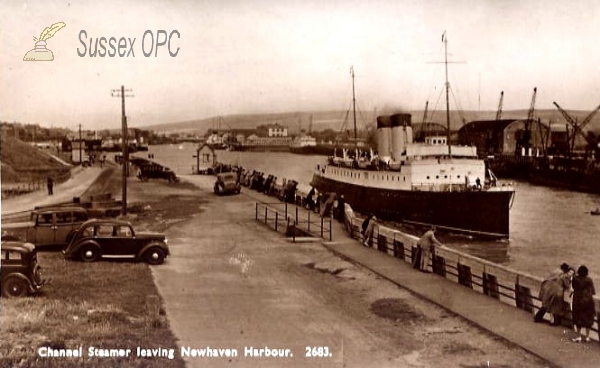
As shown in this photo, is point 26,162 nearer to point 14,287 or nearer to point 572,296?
point 14,287

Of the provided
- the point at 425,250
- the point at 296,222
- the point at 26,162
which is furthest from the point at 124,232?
the point at 26,162

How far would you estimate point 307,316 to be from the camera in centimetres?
971

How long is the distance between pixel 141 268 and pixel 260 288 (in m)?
2.97

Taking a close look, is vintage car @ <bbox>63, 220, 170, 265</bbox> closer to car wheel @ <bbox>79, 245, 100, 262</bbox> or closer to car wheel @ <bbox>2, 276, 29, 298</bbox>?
car wheel @ <bbox>79, 245, 100, 262</bbox>

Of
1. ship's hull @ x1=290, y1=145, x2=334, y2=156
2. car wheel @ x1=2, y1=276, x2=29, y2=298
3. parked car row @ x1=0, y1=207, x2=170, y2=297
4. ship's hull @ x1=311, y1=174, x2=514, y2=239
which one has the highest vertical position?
ship's hull @ x1=290, y1=145, x2=334, y2=156

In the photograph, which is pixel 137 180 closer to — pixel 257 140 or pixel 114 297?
pixel 114 297

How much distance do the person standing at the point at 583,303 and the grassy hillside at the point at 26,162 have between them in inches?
1383

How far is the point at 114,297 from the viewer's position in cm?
1029

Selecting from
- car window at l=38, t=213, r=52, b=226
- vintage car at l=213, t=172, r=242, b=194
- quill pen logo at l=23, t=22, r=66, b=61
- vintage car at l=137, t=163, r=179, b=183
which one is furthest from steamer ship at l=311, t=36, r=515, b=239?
quill pen logo at l=23, t=22, r=66, b=61

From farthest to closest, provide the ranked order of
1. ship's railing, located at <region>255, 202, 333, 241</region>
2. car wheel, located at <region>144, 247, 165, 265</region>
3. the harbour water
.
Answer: the harbour water < ship's railing, located at <region>255, 202, 333, 241</region> < car wheel, located at <region>144, 247, 165, 265</region>

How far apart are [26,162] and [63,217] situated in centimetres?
3595

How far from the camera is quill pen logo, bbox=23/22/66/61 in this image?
448 inches

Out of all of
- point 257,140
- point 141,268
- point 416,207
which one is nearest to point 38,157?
point 416,207

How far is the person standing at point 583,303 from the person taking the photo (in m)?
8.53
